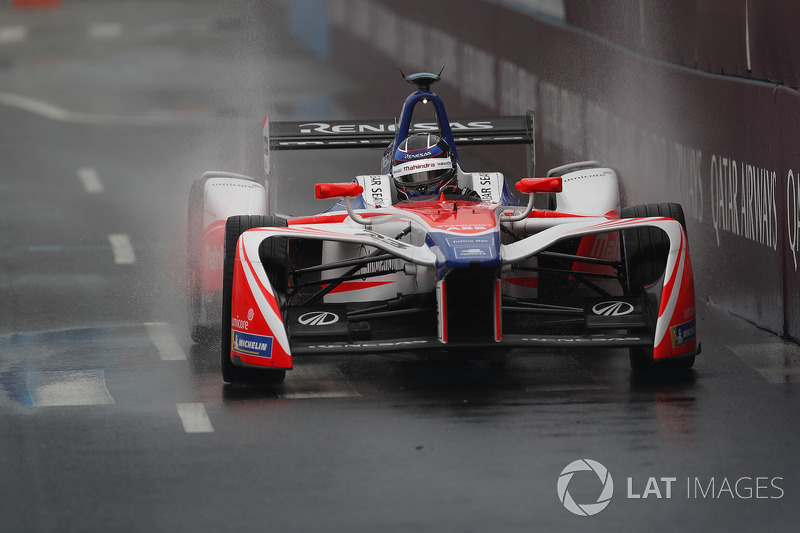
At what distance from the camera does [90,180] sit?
1995 centimetres

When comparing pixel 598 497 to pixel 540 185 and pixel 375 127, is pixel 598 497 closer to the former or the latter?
pixel 540 185

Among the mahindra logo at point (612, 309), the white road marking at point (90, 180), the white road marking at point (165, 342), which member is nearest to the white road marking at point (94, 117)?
the white road marking at point (90, 180)

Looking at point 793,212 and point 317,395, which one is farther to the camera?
point 793,212

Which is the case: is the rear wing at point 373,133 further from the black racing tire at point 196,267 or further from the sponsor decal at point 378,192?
the sponsor decal at point 378,192

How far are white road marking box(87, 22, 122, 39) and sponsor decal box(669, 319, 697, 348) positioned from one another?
93.2 feet

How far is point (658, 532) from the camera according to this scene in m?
6.40

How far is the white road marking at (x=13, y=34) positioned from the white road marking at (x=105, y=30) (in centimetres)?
149

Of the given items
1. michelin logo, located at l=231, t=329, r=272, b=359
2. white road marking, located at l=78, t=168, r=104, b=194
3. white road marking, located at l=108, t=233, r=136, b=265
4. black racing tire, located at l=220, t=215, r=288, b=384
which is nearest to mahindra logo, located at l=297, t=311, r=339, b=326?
black racing tire, located at l=220, t=215, r=288, b=384

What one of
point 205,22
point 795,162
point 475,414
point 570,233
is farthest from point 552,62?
point 205,22

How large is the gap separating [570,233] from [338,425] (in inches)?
77.6

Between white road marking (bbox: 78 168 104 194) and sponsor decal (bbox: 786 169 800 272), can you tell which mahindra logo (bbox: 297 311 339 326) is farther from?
white road marking (bbox: 78 168 104 194)

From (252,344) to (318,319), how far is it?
0.44m

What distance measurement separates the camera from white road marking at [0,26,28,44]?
3509 cm

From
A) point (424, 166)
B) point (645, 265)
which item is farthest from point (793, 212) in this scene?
point (424, 166)
